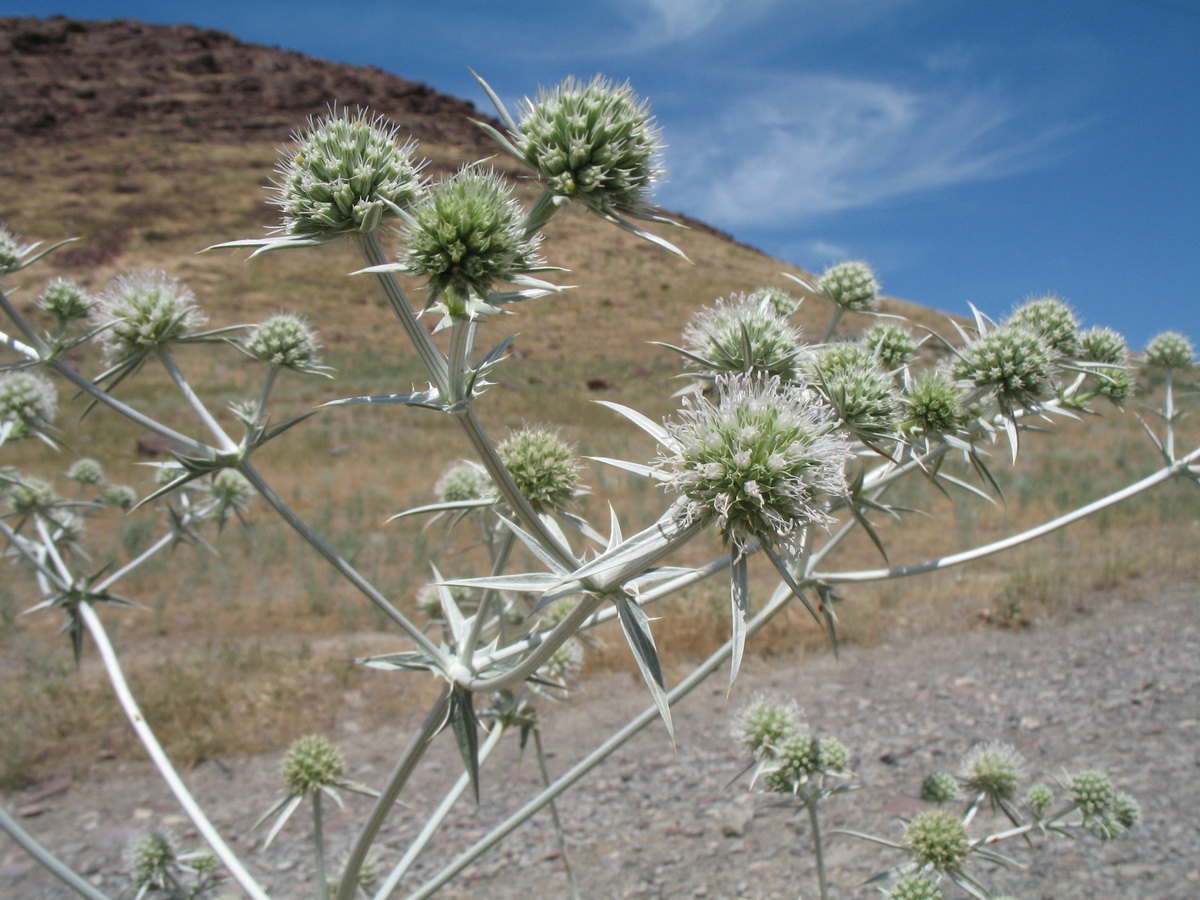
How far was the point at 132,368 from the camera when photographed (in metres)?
2.35

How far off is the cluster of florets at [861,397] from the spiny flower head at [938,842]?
1.94 m

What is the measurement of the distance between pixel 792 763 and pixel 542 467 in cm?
166

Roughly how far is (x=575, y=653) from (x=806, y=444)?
222cm

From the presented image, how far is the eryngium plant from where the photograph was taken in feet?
5.08

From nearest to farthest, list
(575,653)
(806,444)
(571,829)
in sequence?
(806,444), (575,653), (571,829)

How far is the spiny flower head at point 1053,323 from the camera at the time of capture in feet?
8.80

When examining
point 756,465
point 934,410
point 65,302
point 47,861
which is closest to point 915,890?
point 934,410

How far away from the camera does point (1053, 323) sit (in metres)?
2.75

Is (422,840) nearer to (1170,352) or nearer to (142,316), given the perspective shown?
(142,316)

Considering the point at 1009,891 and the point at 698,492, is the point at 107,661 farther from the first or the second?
the point at 1009,891

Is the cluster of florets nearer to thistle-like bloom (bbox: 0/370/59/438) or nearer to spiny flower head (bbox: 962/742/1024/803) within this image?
spiny flower head (bbox: 962/742/1024/803)

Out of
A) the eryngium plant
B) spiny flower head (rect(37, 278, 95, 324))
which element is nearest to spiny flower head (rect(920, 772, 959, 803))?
the eryngium plant

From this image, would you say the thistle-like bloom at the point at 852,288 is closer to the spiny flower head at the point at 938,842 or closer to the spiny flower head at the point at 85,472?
the spiny flower head at the point at 938,842

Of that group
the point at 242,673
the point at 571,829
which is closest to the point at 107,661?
the point at 571,829
